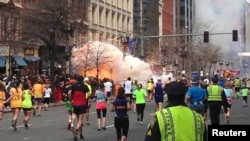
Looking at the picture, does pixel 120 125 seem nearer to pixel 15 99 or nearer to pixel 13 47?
pixel 15 99

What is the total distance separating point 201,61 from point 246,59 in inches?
617

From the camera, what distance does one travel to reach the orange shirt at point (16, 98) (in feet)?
70.7

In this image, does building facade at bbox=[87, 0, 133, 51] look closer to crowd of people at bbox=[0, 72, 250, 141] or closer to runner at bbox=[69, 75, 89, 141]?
crowd of people at bbox=[0, 72, 250, 141]

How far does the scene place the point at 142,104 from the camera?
24.2 metres

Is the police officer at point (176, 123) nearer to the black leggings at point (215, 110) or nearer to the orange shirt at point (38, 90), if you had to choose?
the black leggings at point (215, 110)

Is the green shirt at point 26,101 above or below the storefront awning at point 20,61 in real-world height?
below

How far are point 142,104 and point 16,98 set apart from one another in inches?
199

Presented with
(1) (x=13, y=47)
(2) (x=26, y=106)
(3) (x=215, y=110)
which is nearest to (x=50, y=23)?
(1) (x=13, y=47)

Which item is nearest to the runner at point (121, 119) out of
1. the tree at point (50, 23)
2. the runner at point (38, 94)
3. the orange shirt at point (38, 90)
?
the runner at point (38, 94)

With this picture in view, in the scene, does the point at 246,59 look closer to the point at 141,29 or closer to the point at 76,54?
the point at 141,29

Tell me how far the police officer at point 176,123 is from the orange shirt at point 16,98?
16.2 metres

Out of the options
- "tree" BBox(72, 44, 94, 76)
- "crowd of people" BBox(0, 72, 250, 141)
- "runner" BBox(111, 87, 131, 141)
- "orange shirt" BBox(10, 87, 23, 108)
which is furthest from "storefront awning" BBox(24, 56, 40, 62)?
"runner" BBox(111, 87, 131, 141)

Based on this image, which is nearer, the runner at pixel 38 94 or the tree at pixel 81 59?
the runner at pixel 38 94

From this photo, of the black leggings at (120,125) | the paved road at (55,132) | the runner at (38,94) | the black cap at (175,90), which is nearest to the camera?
the black cap at (175,90)
